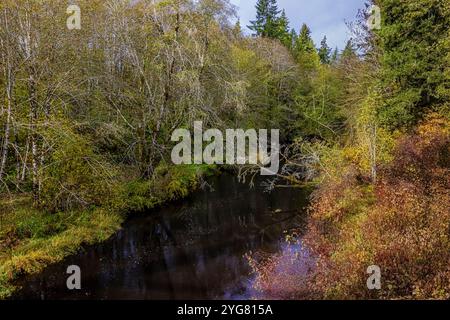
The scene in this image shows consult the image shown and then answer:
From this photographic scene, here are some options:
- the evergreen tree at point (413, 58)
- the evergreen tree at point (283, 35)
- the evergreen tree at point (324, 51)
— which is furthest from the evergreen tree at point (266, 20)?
the evergreen tree at point (413, 58)

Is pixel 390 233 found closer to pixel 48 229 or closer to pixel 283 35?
pixel 48 229

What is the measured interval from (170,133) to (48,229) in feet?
25.5

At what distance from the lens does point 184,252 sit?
1216 centimetres

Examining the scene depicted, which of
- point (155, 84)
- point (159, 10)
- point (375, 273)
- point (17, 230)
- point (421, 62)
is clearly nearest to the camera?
point (375, 273)

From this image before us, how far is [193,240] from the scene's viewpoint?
13250mm

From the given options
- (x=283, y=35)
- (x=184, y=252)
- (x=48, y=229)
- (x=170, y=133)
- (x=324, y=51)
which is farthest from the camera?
(x=324, y=51)

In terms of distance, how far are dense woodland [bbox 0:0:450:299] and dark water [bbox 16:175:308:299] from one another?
0.74 m

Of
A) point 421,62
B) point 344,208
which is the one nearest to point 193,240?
point 344,208

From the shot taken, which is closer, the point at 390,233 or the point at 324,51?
the point at 390,233

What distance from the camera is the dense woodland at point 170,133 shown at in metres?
8.73

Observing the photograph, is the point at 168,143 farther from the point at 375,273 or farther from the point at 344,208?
the point at 375,273

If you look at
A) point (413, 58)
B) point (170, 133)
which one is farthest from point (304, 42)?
point (170, 133)

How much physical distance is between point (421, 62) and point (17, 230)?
1649 cm

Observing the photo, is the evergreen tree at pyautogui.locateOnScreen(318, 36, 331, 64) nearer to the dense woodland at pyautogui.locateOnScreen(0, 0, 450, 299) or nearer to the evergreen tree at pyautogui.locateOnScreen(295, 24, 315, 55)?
the evergreen tree at pyautogui.locateOnScreen(295, 24, 315, 55)
